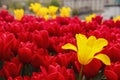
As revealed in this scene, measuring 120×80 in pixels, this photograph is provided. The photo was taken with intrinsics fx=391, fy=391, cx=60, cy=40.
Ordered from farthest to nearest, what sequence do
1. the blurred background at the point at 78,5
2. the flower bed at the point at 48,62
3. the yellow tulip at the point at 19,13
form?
the blurred background at the point at 78,5, the yellow tulip at the point at 19,13, the flower bed at the point at 48,62

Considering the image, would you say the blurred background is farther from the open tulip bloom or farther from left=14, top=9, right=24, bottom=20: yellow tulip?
the open tulip bloom

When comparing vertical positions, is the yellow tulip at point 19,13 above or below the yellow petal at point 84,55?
below

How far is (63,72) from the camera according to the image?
3.85 ft

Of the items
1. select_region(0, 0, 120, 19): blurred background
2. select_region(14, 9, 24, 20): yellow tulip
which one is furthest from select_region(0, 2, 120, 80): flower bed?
select_region(0, 0, 120, 19): blurred background

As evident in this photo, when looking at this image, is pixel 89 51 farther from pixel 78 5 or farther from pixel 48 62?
pixel 78 5

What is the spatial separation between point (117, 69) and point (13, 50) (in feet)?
1.49

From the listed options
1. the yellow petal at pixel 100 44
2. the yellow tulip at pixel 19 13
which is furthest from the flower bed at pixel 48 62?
the yellow tulip at pixel 19 13

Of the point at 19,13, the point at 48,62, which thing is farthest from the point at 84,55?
the point at 19,13

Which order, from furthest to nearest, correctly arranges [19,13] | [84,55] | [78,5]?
[78,5] < [19,13] < [84,55]

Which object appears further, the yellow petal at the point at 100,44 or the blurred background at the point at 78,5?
the blurred background at the point at 78,5

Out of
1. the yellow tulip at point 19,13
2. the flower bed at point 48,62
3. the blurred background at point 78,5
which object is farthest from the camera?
the blurred background at point 78,5

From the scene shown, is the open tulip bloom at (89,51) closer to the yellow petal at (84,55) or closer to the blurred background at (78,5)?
the yellow petal at (84,55)

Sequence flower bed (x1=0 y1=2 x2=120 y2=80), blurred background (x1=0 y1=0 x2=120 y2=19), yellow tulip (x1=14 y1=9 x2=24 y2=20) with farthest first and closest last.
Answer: blurred background (x1=0 y1=0 x2=120 y2=19), yellow tulip (x1=14 y1=9 x2=24 y2=20), flower bed (x1=0 y1=2 x2=120 y2=80)

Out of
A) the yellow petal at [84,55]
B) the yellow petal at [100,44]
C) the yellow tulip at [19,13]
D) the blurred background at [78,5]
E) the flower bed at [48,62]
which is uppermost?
the yellow petal at [100,44]
